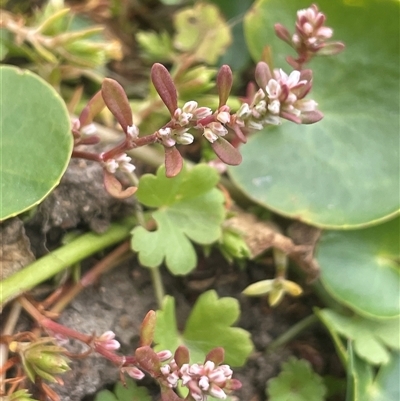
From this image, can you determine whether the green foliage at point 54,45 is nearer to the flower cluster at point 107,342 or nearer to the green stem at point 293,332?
the flower cluster at point 107,342

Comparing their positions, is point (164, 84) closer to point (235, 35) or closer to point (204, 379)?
point (204, 379)

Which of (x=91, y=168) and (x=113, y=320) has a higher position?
(x=91, y=168)

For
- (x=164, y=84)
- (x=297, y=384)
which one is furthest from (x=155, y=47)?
(x=297, y=384)

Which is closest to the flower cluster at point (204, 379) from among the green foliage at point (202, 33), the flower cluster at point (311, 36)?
the flower cluster at point (311, 36)

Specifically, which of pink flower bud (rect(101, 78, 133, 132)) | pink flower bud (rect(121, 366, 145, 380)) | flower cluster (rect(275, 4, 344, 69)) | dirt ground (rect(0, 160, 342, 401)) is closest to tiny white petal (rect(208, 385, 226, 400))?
pink flower bud (rect(121, 366, 145, 380))

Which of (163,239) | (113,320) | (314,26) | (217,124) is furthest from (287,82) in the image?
(113,320)

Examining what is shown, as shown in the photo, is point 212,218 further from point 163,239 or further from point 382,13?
point 382,13
